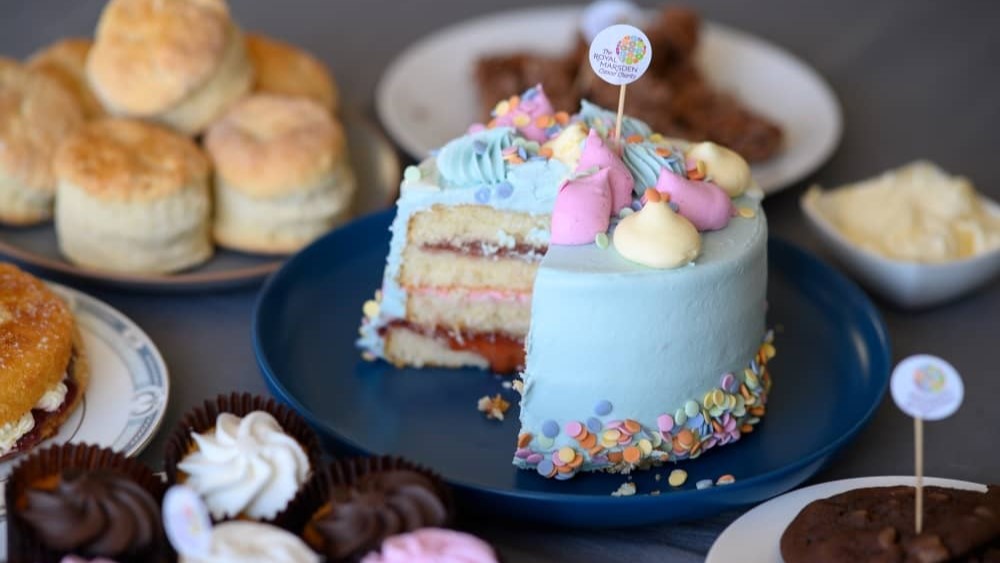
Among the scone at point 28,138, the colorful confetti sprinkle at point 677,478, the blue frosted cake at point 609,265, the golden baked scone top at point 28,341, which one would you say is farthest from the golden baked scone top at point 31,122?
the colorful confetti sprinkle at point 677,478

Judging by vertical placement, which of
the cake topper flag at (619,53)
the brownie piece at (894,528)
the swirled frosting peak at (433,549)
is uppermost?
the cake topper flag at (619,53)

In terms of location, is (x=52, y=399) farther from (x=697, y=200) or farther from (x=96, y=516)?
(x=697, y=200)

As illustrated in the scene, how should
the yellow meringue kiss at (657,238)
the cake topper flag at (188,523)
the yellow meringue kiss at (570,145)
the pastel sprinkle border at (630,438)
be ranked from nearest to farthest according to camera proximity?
the cake topper flag at (188,523)
the yellow meringue kiss at (657,238)
the pastel sprinkle border at (630,438)
the yellow meringue kiss at (570,145)

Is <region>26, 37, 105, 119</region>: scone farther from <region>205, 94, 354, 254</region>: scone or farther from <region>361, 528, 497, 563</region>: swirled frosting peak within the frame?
<region>361, 528, 497, 563</region>: swirled frosting peak

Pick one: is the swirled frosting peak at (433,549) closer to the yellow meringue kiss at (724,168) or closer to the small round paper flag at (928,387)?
the small round paper flag at (928,387)

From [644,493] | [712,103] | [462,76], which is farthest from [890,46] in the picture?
[644,493]

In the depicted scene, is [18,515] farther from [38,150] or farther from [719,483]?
[38,150]

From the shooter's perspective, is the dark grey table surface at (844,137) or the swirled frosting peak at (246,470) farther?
the dark grey table surface at (844,137)

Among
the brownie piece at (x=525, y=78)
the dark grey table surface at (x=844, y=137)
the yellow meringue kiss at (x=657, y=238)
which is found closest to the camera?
the yellow meringue kiss at (x=657, y=238)
